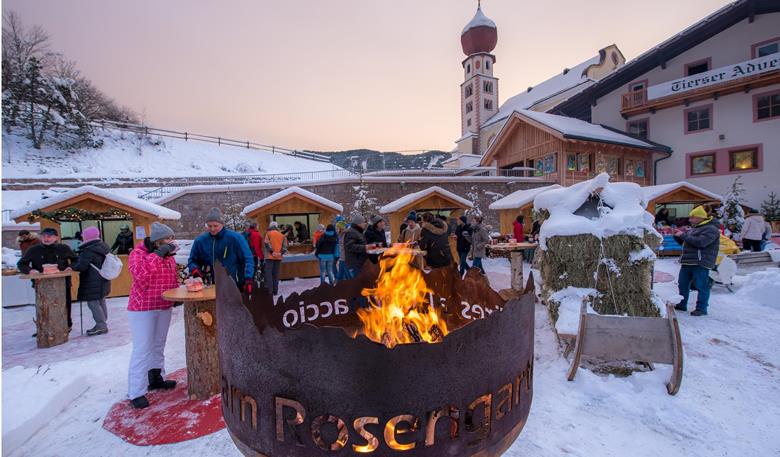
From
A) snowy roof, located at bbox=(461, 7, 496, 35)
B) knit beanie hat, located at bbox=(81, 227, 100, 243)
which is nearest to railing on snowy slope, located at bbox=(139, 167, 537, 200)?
knit beanie hat, located at bbox=(81, 227, 100, 243)

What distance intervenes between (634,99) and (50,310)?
27.5 m

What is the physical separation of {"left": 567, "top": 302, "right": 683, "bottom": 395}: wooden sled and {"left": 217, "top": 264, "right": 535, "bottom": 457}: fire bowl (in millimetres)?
2378

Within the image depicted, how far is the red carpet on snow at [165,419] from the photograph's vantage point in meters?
3.63

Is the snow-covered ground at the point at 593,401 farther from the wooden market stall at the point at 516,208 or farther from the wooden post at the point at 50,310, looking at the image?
the wooden market stall at the point at 516,208

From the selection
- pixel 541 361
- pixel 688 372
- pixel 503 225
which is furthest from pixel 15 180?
pixel 688 372

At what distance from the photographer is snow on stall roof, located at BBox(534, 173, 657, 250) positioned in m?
5.01

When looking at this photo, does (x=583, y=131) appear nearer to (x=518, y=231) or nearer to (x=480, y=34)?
(x=518, y=231)

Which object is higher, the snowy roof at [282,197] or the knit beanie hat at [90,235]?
the snowy roof at [282,197]

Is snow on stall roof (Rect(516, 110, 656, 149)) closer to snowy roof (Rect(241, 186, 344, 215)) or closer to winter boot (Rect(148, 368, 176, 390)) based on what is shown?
snowy roof (Rect(241, 186, 344, 215))

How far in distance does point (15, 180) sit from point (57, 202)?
64.8 ft

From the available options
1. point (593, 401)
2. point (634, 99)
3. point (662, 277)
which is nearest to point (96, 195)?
point (593, 401)

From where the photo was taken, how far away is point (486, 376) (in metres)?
2.31

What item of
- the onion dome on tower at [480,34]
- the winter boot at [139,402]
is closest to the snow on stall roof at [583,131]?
the winter boot at [139,402]

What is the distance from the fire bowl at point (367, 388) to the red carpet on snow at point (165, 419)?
1.64 metres
